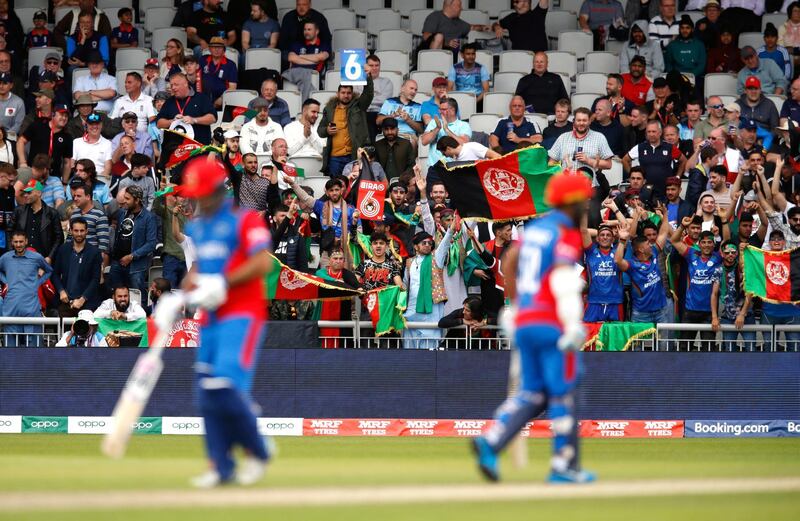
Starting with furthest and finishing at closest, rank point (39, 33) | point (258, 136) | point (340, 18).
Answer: point (340, 18), point (39, 33), point (258, 136)

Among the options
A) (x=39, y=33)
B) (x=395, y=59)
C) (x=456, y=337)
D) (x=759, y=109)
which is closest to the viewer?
(x=456, y=337)

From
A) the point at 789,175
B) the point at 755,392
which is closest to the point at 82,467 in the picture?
the point at 755,392

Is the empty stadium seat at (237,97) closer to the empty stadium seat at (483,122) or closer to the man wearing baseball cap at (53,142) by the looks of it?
the man wearing baseball cap at (53,142)

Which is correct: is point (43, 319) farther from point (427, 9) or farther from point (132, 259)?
point (427, 9)

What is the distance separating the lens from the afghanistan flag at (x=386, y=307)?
778 inches

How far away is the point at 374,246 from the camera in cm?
2052

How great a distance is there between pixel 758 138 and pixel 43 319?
42.6ft

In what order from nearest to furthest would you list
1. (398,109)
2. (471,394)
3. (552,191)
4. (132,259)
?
1. (552,191)
2. (471,394)
3. (132,259)
4. (398,109)

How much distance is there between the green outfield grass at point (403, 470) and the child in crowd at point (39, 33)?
38.0 feet

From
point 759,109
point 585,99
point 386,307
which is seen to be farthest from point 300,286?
point 759,109

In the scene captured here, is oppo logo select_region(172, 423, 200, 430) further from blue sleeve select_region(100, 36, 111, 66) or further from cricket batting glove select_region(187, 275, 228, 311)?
blue sleeve select_region(100, 36, 111, 66)

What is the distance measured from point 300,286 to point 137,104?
22.0 feet

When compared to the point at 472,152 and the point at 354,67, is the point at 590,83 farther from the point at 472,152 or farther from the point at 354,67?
the point at 354,67

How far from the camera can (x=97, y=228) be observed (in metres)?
21.5
